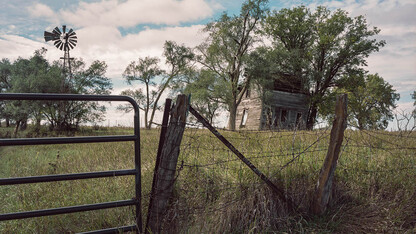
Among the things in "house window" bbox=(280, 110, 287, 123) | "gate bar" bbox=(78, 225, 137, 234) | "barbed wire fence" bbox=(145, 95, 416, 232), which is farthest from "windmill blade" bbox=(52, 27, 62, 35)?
"gate bar" bbox=(78, 225, 137, 234)

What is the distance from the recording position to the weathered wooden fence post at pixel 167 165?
3264 mm

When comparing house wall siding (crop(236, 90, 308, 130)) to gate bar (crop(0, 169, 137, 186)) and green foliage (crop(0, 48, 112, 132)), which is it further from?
gate bar (crop(0, 169, 137, 186))

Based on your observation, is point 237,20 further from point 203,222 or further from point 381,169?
point 203,222

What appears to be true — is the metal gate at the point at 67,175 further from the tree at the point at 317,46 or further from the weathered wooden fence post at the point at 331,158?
the tree at the point at 317,46

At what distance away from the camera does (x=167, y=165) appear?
11.0ft

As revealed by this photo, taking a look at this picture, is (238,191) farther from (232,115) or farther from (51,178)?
(232,115)

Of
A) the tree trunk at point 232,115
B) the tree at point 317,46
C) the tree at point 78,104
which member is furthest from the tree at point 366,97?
the tree at point 78,104

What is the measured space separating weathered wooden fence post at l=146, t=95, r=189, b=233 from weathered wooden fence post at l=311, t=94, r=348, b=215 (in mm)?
2225

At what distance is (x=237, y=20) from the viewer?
89.5ft

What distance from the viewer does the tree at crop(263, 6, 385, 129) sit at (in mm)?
28156

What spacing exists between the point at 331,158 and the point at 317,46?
89.7ft

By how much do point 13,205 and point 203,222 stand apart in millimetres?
3522

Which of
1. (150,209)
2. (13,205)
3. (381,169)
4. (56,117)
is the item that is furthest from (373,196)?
(56,117)

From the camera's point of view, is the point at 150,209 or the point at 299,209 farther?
the point at 299,209
